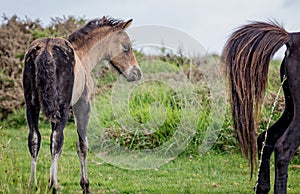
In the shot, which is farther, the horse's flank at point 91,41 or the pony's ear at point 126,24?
the pony's ear at point 126,24

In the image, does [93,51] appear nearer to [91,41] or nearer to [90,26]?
[91,41]

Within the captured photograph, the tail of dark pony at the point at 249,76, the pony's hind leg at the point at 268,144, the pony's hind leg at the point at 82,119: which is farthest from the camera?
the pony's hind leg at the point at 82,119

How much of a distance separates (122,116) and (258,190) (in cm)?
479

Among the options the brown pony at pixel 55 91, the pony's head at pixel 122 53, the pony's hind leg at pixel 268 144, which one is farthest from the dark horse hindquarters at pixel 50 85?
the pony's hind leg at pixel 268 144

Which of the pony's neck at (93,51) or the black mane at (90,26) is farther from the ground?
the black mane at (90,26)

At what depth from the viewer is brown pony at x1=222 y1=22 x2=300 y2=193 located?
4.88 meters

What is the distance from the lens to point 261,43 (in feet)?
16.8

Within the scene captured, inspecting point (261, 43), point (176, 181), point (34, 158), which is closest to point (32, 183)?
point (34, 158)

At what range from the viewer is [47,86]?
5.52m

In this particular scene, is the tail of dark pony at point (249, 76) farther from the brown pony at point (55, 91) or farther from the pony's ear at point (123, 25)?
the pony's ear at point (123, 25)

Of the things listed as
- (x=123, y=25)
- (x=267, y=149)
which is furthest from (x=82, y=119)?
(x=267, y=149)

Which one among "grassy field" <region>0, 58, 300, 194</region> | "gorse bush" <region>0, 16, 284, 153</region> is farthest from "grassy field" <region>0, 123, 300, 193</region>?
"gorse bush" <region>0, 16, 284, 153</region>

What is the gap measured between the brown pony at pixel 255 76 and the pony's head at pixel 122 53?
7.45ft

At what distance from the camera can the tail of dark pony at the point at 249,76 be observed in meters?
5.07
